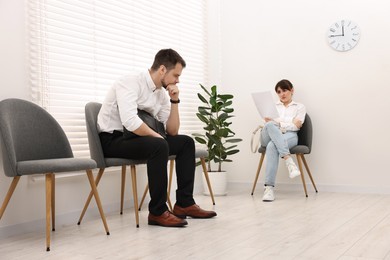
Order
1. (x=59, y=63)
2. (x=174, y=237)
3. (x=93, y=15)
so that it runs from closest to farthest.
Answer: (x=174, y=237) → (x=59, y=63) → (x=93, y=15)

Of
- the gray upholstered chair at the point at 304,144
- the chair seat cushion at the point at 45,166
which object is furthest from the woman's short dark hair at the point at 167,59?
the gray upholstered chair at the point at 304,144

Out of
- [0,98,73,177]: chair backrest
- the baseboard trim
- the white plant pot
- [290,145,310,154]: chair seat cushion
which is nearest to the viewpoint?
[0,98,73,177]: chair backrest

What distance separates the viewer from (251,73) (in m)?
4.79

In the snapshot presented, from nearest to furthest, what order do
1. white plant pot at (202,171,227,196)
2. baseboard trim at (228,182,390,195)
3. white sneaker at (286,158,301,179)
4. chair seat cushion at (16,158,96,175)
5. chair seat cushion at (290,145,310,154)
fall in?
chair seat cushion at (16,158,96,175) < white sneaker at (286,158,301,179) < chair seat cushion at (290,145,310,154) < baseboard trim at (228,182,390,195) < white plant pot at (202,171,227,196)

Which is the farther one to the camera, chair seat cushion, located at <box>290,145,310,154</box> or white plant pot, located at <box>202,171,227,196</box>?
white plant pot, located at <box>202,171,227,196</box>

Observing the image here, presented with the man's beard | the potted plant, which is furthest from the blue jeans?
the man's beard

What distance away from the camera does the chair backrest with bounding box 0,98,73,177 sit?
101 inches

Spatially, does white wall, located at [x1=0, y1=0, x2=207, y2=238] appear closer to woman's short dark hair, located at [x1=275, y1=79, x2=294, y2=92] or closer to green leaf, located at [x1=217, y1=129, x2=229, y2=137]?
green leaf, located at [x1=217, y1=129, x2=229, y2=137]

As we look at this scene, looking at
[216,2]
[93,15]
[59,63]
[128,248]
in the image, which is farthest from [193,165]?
[216,2]

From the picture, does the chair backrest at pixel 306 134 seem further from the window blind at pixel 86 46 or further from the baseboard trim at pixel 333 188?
the window blind at pixel 86 46

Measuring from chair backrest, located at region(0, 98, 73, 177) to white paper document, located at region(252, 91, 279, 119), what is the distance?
6.24 feet

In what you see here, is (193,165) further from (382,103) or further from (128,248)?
(382,103)

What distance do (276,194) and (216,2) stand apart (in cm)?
216

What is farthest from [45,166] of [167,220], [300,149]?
[300,149]
